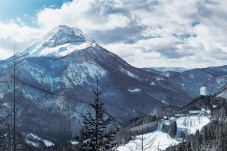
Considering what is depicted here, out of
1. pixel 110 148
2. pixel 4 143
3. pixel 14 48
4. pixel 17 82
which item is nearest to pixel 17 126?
pixel 4 143

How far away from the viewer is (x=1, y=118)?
95.1 ft

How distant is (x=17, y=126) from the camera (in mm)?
31281

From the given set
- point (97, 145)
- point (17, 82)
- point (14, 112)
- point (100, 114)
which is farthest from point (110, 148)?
point (17, 82)

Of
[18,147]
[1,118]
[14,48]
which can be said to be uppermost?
[14,48]

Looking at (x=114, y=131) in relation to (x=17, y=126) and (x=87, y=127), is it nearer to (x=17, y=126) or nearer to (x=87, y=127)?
(x=87, y=127)

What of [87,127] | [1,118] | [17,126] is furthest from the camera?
[17,126]

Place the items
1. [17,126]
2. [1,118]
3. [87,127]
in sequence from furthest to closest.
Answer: [17,126], [1,118], [87,127]

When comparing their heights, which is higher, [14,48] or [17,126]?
[14,48]

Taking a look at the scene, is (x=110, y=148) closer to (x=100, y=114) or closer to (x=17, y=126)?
(x=100, y=114)

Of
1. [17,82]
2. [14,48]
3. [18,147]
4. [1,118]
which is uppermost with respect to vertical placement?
[14,48]

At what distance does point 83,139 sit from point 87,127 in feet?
3.09

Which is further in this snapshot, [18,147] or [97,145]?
[18,147]

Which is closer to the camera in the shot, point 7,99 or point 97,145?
point 97,145

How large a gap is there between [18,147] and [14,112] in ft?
16.2
